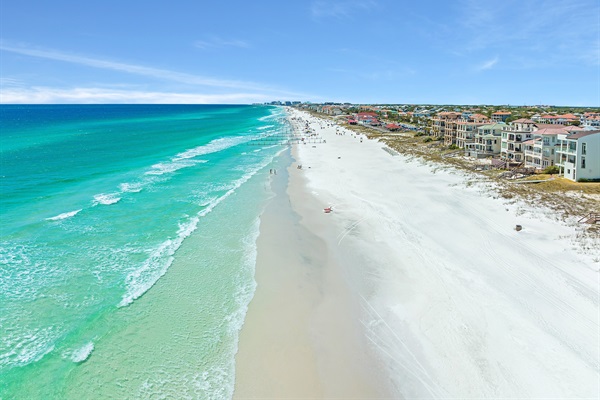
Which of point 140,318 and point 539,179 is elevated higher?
point 539,179

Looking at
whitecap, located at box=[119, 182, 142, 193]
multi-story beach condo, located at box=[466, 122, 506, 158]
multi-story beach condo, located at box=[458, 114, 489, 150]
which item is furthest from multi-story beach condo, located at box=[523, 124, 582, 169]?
whitecap, located at box=[119, 182, 142, 193]

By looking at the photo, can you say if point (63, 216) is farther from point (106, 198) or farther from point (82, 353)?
point (82, 353)

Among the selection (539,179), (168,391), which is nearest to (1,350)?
(168,391)

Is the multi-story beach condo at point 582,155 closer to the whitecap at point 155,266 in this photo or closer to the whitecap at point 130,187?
the whitecap at point 155,266

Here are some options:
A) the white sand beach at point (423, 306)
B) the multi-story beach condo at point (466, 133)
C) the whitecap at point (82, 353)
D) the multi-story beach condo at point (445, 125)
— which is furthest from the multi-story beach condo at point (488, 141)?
the whitecap at point (82, 353)

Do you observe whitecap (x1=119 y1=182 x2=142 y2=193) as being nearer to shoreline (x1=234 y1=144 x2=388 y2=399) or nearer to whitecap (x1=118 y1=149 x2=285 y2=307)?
whitecap (x1=118 y1=149 x2=285 y2=307)

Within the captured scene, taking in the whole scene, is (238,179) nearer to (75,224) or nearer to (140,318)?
(75,224)

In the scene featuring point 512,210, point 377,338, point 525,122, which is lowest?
point 377,338
